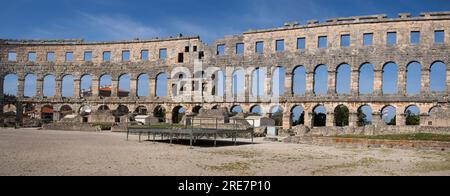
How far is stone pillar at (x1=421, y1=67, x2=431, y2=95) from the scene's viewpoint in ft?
113

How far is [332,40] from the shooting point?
38188 millimetres

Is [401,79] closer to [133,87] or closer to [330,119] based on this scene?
[330,119]

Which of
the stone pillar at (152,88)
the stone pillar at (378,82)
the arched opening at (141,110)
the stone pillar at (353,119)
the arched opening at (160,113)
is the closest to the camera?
the stone pillar at (353,119)

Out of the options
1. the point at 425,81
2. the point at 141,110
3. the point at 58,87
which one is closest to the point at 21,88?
the point at 58,87

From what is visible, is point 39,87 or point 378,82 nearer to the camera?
point 378,82

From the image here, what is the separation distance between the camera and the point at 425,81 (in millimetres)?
34688

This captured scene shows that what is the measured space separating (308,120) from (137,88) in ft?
63.1

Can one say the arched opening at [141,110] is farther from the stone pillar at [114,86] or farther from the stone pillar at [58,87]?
the stone pillar at [58,87]

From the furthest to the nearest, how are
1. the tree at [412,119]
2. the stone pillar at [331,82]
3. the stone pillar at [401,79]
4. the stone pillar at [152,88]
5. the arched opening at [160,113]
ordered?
the tree at [412,119], the arched opening at [160,113], the stone pillar at [152,88], the stone pillar at [331,82], the stone pillar at [401,79]

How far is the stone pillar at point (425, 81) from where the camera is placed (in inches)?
1356

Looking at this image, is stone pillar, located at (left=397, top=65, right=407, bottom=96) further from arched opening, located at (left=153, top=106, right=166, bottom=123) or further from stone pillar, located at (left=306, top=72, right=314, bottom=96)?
arched opening, located at (left=153, top=106, right=166, bottom=123)

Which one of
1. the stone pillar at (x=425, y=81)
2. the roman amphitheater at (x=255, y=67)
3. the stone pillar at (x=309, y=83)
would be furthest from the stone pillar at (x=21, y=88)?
the stone pillar at (x=425, y=81)

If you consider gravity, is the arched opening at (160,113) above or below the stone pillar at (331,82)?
below

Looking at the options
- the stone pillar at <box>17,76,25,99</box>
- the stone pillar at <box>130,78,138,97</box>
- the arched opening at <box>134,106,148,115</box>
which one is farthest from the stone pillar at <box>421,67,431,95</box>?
the stone pillar at <box>17,76,25,99</box>
